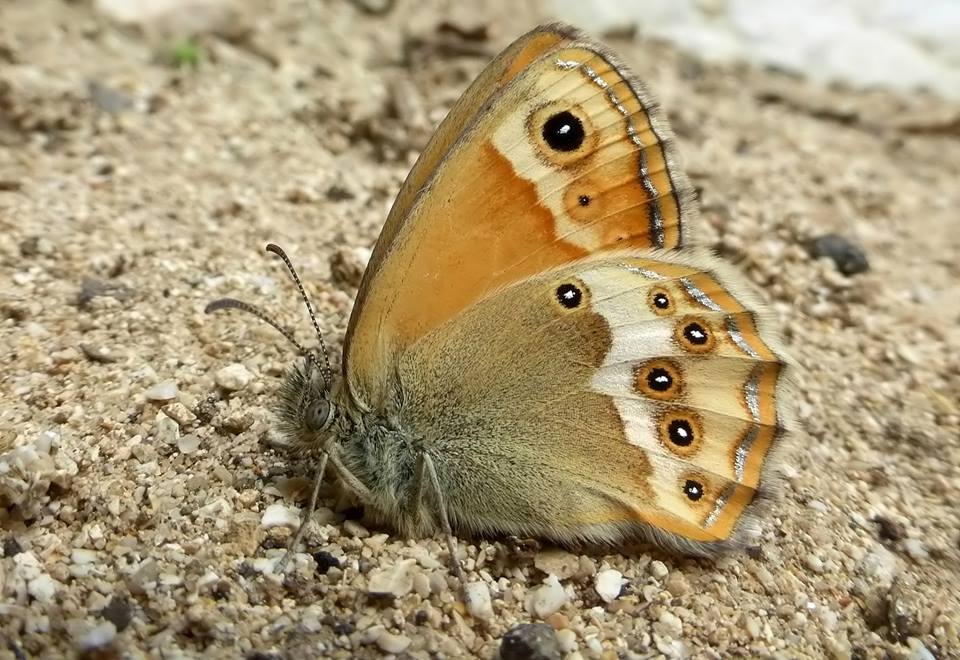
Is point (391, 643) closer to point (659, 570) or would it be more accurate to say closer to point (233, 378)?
point (659, 570)

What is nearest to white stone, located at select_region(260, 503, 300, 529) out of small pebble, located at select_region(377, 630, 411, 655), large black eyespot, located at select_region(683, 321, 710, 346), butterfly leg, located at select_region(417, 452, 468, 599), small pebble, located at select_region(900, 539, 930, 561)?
butterfly leg, located at select_region(417, 452, 468, 599)

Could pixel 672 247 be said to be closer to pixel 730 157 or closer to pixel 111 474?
pixel 111 474

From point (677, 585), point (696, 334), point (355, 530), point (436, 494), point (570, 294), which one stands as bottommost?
point (677, 585)

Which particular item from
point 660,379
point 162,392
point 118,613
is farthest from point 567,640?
point 162,392

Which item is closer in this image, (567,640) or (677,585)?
(567,640)

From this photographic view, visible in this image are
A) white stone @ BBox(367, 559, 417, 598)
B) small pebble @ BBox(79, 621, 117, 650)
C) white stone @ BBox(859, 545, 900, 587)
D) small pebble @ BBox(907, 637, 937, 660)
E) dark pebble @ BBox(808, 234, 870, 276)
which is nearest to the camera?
small pebble @ BBox(79, 621, 117, 650)

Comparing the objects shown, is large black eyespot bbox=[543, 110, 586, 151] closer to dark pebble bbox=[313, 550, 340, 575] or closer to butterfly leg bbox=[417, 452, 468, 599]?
butterfly leg bbox=[417, 452, 468, 599]

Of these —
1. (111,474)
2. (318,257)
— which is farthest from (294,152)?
(111,474)

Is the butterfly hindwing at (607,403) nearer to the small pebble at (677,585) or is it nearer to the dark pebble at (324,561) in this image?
the small pebble at (677,585)
